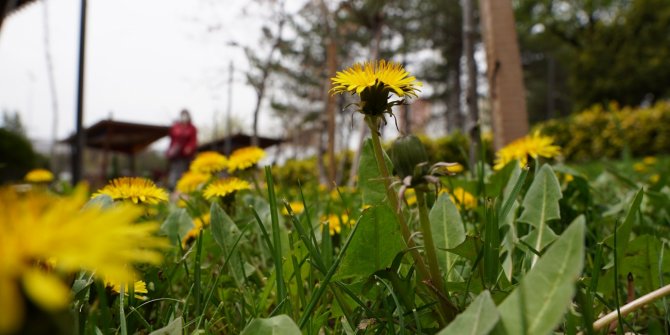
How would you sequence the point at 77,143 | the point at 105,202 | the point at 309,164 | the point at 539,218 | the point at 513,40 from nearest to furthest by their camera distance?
the point at 105,202 → the point at 539,218 → the point at 513,40 → the point at 77,143 → the point at 309,164

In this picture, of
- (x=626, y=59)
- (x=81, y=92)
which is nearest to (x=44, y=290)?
(x=81, y=92)

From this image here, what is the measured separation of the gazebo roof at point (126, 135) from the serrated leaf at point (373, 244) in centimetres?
1428

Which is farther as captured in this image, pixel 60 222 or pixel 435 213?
pixel 435 213

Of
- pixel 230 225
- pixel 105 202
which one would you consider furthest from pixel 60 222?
pixel 230 225

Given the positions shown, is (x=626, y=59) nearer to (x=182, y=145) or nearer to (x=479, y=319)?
(x=182, y=145)

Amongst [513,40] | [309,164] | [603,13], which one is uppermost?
[603,13]

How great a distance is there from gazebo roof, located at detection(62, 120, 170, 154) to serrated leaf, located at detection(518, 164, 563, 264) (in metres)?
14.2

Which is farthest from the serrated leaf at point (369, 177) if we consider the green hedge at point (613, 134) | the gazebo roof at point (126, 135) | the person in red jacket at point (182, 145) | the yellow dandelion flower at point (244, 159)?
the gazebo roof at point (126, 135)

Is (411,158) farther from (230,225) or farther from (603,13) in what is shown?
(603,13)

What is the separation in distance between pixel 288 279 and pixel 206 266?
25 centimetres

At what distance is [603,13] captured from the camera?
71.5 ft

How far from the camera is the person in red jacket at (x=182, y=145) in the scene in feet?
26.5

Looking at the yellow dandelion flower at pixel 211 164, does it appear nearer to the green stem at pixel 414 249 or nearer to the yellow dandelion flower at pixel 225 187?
the yellow dandelion flower at pixel 225 187

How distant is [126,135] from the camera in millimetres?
14453
